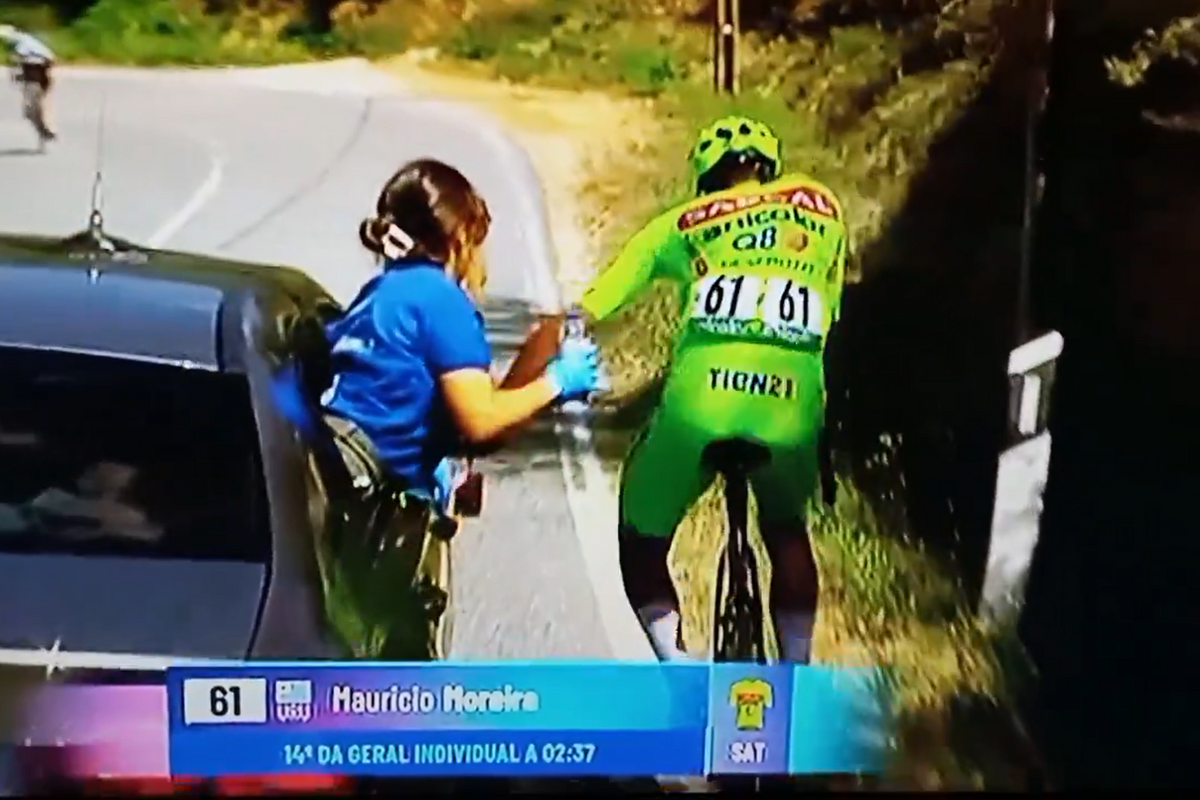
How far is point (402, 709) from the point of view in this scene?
58.9 inches

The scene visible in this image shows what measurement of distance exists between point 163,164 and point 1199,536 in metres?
0.95

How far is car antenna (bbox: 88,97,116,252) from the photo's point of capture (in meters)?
1.42

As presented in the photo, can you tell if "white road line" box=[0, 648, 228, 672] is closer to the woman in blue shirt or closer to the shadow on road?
the woman in blue shirt

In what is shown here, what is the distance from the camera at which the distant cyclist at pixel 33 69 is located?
141 centimetres

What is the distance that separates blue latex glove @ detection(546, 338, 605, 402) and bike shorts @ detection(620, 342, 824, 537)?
0.06 meters

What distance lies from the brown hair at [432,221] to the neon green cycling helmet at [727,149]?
0.18 meters

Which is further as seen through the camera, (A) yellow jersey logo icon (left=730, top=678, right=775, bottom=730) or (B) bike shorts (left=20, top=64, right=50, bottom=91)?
(A) yellow jersey logo icon (left=730, top=678, right=775, bottom=730)

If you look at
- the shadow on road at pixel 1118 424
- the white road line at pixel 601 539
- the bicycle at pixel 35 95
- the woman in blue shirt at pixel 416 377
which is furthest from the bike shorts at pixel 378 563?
the shadow on road at pixel 1118 424

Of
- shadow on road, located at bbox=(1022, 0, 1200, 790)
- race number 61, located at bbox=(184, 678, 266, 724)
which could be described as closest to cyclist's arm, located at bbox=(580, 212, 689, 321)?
shadow on road, located at bbox=(1022, 0, 1200, 790)

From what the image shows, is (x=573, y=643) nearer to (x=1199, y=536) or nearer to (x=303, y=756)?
(x=303, y=756)

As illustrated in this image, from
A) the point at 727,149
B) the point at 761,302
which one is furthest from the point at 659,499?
the point at 727,149

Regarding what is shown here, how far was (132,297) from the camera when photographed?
1.44 metres

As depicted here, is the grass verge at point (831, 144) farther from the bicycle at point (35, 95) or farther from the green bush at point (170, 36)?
the bicycle at point (35, 95)

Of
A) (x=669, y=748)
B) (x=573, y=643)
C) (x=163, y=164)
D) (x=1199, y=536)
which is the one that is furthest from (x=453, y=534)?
(x=1199, y=536)
